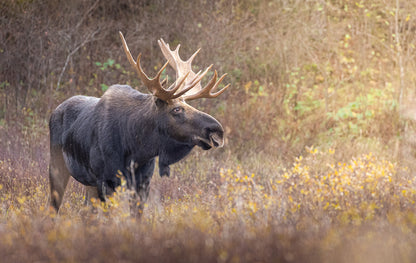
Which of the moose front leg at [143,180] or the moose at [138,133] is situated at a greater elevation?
the moose at [138,133]

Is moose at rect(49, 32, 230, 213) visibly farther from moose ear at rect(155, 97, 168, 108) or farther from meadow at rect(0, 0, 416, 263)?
meadow at rect(0, 0, 416, 263)

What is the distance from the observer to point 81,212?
6055mm

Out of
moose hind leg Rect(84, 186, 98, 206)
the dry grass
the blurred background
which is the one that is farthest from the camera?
the blurred background

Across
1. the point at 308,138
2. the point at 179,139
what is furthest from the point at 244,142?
the point at 179,139

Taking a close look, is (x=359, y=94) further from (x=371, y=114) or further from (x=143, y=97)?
(x=143, y=97)

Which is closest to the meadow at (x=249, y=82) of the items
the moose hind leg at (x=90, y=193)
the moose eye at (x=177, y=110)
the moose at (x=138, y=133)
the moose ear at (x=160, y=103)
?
the moose hind leg at (x=90, y=193)

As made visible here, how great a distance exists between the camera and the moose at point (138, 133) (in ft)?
18.8

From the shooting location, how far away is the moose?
5.74 meters

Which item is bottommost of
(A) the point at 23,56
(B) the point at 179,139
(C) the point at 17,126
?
(C) the point at 17,126

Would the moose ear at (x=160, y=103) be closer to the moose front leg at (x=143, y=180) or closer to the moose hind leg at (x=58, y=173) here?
the moose front leg at (x=143, y=180)

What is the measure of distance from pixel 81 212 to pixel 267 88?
6781mm

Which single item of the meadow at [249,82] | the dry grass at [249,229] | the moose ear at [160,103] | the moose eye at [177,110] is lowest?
the meadow at [249,82]

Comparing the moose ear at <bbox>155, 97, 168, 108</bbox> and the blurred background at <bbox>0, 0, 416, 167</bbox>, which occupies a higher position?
the moose ear at <bbox>155, 97, 168, 108</bbox>

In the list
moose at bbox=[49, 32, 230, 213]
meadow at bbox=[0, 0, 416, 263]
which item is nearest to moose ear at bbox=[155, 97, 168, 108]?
moose at bbox=[49, 32, 230, 213]
